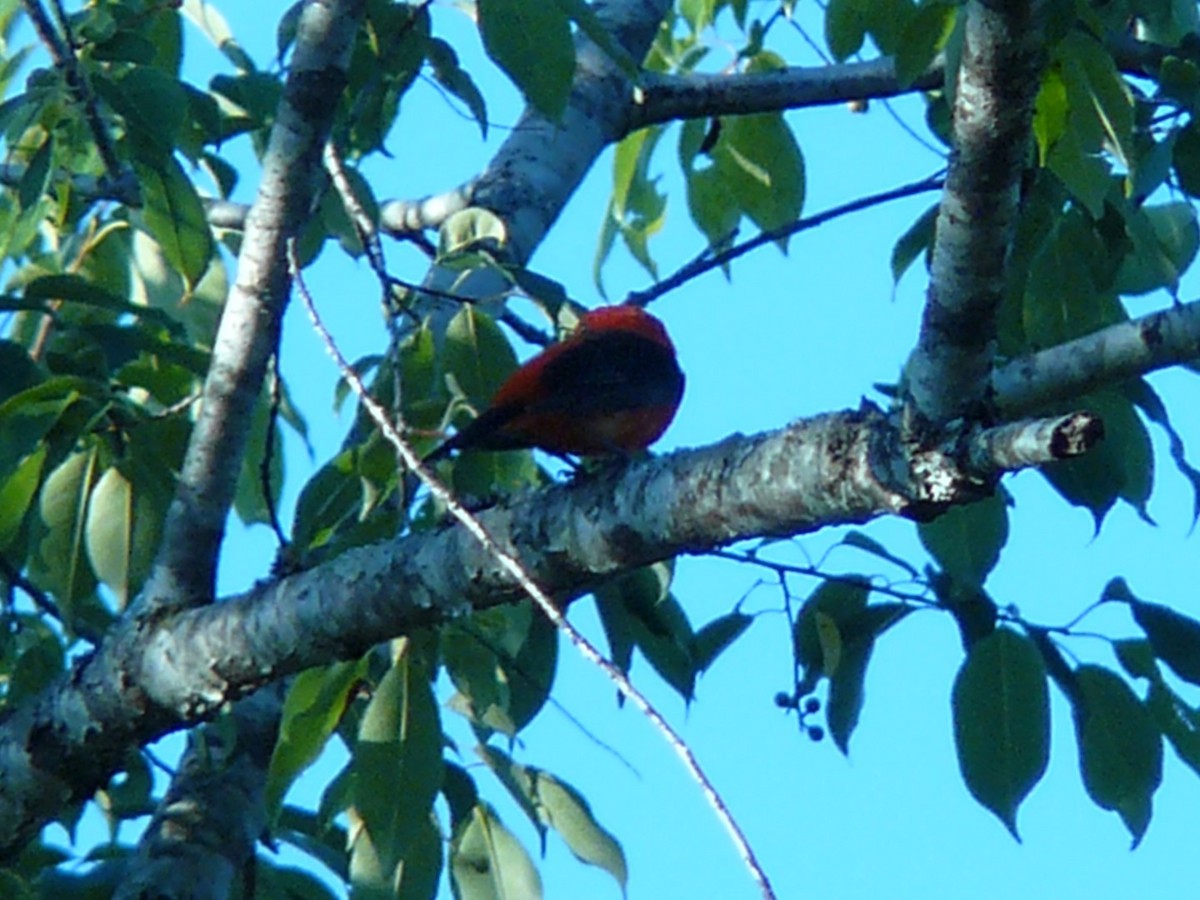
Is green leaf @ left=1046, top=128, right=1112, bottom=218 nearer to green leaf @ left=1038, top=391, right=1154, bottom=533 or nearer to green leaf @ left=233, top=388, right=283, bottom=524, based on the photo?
green leaf @ left=1038, top=391, right=1154, bottom=533

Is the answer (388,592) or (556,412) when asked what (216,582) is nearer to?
(388,592)

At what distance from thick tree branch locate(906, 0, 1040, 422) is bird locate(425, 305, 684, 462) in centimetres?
145

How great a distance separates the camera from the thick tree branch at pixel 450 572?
2.40 meters

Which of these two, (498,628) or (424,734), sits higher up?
(498,628)

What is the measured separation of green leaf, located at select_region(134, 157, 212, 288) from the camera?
3166 mm

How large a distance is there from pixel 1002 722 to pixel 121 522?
1441 mm

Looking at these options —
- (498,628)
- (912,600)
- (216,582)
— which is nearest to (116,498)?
(216,582)

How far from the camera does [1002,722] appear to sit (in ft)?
9.64

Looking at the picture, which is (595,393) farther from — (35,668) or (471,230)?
(35,668)

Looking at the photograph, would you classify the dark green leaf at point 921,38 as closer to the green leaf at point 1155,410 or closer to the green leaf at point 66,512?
the green leaf at point 1155,410

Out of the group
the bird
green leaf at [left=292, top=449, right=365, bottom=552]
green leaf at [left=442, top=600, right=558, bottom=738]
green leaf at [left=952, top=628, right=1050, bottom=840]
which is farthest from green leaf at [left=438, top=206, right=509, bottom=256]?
green leaf at [left=952, top=628, right=1050, bottom=840]

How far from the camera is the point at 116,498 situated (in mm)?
3428

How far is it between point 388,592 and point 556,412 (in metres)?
1.28

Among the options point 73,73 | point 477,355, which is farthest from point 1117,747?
point 73,73
